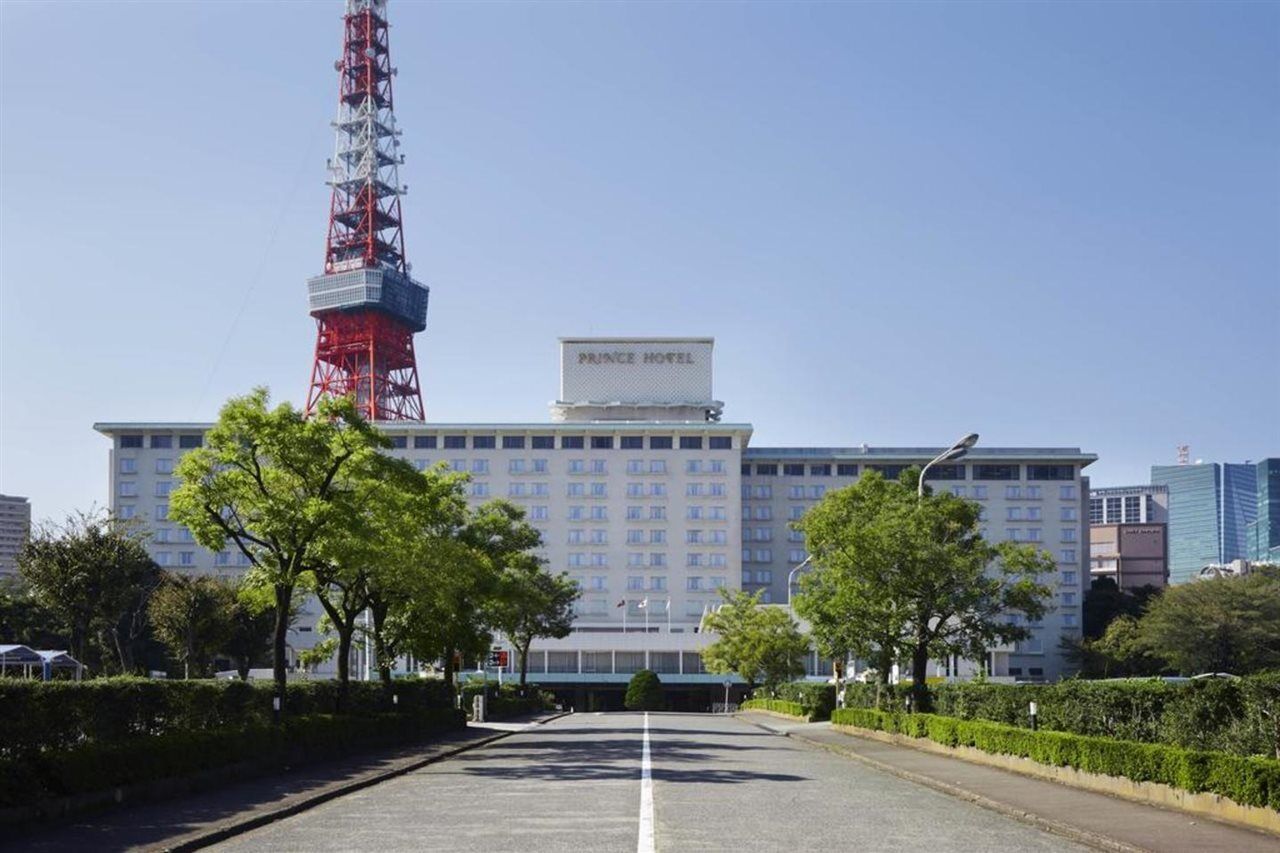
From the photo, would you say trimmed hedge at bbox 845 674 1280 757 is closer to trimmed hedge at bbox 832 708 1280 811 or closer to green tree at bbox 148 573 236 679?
trimmed hedge at bbox 832 708 1280 811

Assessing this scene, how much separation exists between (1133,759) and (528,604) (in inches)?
2084

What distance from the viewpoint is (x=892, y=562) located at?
47312 mm

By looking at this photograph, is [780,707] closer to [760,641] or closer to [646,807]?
[760,641]

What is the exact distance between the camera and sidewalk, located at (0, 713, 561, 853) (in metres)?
→ 17.2

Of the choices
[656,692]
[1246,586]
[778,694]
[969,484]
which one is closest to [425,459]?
[656,692]

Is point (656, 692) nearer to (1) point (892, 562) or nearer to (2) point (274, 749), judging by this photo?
(1) point (892, 562)

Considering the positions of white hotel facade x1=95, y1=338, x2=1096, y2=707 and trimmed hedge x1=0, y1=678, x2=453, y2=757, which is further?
white hotel facade x1=95, y1=338, x2=1096, y2=707

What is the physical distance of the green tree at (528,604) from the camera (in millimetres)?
61838

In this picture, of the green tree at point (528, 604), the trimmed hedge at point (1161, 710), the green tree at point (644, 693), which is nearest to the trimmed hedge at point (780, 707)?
the green tree at point (528, 604)

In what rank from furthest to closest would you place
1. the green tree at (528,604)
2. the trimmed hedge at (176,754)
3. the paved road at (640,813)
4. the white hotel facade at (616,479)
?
1. the white hotel facade at (616,479)
2. the green tree at (528,604)
3. the trimmed hedge at (176,754)
4. the paved road at (640,813)

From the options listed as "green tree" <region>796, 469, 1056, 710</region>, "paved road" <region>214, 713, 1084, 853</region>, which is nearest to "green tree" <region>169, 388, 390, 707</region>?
"paved road" <region>214, 713, 1084, 853</region>

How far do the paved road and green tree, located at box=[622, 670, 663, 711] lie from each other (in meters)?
87.6

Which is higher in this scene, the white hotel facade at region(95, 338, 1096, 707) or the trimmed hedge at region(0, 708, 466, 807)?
the white hotel facade at region(95, 338, 1096, 707)

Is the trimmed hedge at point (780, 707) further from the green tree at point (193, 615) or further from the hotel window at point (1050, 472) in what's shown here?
the hotel window at point (1050, 472)
